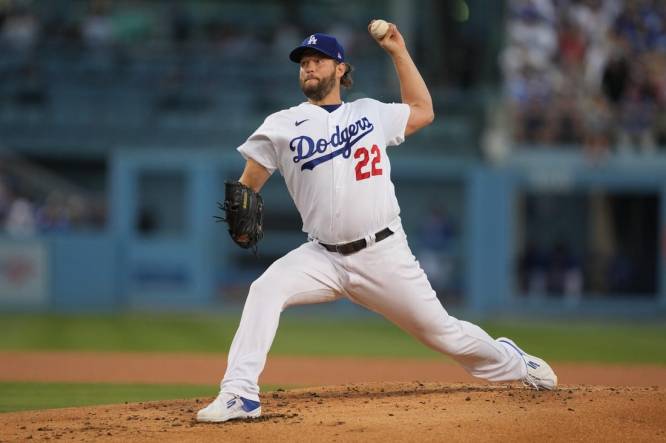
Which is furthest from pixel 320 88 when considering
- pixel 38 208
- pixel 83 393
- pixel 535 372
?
pixel 38 208

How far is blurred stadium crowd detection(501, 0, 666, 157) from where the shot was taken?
17.9 meters

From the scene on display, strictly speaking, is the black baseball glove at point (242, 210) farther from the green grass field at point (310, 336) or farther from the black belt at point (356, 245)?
the green grass field at point (310, 336)

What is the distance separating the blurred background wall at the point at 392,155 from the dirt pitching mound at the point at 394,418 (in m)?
A: 11.5

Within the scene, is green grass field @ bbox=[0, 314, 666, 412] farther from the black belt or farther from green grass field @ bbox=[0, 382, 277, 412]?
the black belt

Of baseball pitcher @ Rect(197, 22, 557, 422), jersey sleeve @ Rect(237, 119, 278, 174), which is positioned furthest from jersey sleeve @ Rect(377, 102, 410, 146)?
jersey sleeve @ Rect(237, 119, 278, 174)

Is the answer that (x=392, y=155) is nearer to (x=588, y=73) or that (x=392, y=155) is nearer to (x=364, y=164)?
(x=588, y=73)

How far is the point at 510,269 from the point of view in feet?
58.8

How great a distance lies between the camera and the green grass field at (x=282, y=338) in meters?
11.1

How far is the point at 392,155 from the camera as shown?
18.7 meters

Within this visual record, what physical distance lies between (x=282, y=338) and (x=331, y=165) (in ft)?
27.1

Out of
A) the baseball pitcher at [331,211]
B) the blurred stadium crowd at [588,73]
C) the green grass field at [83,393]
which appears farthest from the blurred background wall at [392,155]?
the baseball pitcher at [331,211]

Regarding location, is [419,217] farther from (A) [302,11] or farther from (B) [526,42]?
(A) [302,11]

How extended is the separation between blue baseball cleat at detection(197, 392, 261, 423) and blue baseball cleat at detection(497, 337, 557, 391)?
1559mm

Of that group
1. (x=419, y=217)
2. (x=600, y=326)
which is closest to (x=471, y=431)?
(x=600, y=326)
